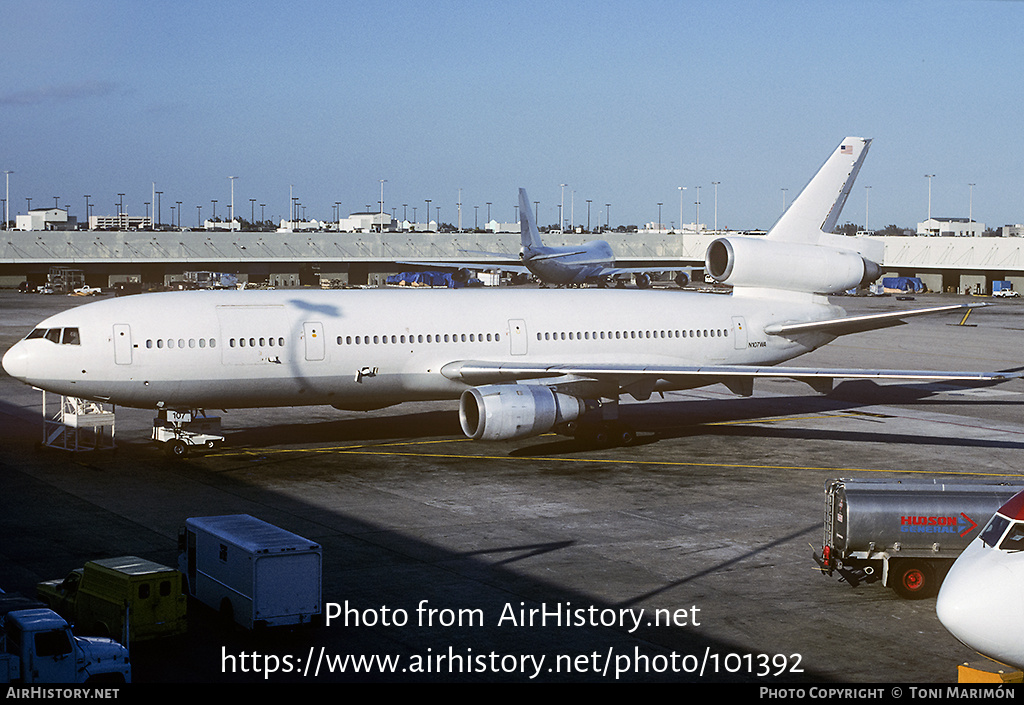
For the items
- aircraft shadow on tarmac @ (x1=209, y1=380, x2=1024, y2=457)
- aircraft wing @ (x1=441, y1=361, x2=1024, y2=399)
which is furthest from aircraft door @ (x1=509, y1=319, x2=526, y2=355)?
aircraft shadow on tarmac @ (x1=209, y1=380, x2=1024, y2=457)

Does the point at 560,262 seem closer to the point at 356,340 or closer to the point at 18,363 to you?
the point at 356,340

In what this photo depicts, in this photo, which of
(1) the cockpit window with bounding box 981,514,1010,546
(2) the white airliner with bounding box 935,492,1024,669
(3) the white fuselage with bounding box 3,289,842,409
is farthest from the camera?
(3) the white fuselage with bounding box 3,289,842,409

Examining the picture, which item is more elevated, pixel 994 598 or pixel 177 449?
pixel 994 598

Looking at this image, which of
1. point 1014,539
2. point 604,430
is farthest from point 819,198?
point 1014,539

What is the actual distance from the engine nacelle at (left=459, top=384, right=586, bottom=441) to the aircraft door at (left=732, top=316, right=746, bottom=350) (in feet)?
28.2

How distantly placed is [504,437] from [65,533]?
12186mm

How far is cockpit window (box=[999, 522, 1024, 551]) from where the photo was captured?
582 inches

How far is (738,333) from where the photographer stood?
39625 mm

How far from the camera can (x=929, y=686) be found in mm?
16406

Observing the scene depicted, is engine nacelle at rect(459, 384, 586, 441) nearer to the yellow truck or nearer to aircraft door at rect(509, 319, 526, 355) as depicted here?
aircraft door at rect(509, 319, 526, 355)

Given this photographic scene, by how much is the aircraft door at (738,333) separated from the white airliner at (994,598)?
2449 centimetres

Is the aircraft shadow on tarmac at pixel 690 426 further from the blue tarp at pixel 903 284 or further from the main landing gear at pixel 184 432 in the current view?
the blue tarp at pixel 903 284

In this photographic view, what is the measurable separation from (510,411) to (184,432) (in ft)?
32.9

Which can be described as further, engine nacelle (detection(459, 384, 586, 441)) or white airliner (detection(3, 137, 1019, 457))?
white airliner (detection(3, 137, 1019, 457))
